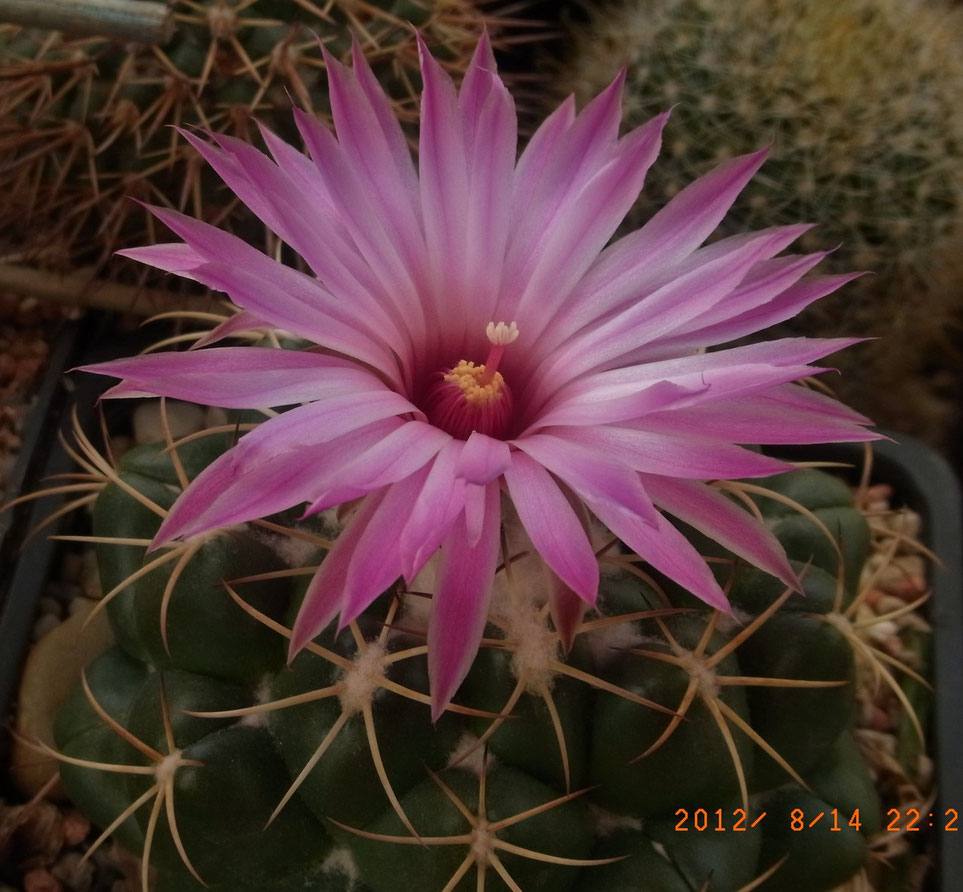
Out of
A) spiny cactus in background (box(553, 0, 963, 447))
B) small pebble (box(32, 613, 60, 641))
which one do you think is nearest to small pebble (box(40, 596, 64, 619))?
small pebble (box(32, 613, 60, 641))

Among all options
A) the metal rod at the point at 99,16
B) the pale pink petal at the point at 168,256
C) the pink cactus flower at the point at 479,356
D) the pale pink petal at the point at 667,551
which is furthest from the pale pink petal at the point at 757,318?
the metal rod at the point at 99,16

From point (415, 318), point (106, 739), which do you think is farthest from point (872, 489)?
point (106, 739)

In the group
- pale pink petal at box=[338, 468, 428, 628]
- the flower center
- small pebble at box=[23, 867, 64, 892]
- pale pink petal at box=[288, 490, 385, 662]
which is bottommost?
small pebble at box=[23, 867, 64, 892]

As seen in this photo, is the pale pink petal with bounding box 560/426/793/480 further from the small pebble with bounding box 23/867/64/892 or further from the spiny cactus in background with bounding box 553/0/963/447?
the spiny cactus in background with bounding box 553/0/963/447

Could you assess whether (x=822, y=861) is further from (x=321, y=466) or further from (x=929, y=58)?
(x=929, y=58)

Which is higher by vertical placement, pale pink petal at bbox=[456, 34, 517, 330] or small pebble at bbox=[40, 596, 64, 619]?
pale pink petal at bbox=[456, 34, 517, 330]

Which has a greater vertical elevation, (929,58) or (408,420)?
(929,58)
